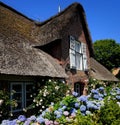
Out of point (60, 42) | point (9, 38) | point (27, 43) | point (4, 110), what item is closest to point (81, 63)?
point (60, 42)

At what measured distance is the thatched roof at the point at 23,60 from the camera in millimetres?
10656

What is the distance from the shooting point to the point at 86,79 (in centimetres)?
1855

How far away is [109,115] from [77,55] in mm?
12397

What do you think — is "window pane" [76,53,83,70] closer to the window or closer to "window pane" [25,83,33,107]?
"window pane" [25,83,33,107]

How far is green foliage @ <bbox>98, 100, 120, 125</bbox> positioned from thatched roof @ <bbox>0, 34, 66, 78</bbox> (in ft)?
16.1

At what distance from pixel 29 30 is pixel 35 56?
4001mm

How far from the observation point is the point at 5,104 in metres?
10.4

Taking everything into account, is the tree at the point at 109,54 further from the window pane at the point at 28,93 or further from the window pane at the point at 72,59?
the window pane at the point at 28,93

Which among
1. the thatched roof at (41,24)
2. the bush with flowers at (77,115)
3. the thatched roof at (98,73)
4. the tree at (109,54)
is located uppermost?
the tree at (109,54)

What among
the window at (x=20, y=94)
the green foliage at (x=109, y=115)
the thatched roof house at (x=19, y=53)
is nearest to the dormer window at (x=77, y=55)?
the thatched roof house at (x=19, y=53)

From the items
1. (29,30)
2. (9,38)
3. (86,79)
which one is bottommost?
(86,79)

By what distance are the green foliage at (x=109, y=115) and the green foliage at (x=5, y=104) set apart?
17.0ft

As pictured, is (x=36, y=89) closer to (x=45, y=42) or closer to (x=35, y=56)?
(x=35, y=56)

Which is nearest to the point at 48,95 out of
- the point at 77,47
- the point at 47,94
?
the point at 47,94
